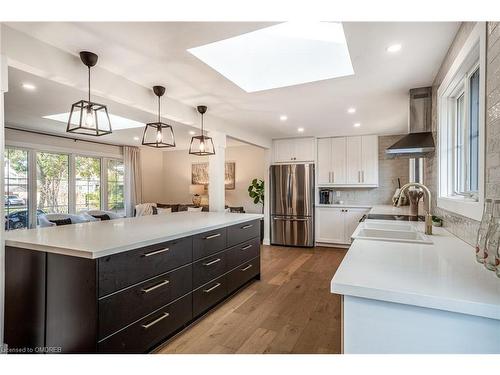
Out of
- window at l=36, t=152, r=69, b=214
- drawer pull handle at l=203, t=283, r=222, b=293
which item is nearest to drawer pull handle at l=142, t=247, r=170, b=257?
drawer pull handle at l=203, t=283, r=222, b=293

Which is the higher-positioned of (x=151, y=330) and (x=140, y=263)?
(x=140, y=263)

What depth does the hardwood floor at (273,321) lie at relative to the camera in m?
2.02

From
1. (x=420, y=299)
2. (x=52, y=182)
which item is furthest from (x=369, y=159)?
(x=52, y=182)

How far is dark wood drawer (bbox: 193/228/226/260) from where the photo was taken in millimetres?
2299

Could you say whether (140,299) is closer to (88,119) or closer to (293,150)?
(88,119)

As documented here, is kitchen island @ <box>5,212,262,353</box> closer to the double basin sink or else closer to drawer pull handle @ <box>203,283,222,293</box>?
drawer pull handle @ <box>203,283,222,293</box>

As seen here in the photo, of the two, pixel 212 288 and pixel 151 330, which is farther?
pixel 212 288

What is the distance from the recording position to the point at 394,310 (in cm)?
89

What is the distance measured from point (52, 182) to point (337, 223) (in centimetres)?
584

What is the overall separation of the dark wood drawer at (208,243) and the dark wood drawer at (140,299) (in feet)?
0.51

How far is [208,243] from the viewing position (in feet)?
8.03

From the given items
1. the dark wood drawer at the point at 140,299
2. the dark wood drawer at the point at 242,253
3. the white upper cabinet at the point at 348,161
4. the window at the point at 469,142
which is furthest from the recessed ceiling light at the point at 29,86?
the white upper cabinet at the point at 348,161

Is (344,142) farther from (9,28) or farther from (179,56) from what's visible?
(9,28)

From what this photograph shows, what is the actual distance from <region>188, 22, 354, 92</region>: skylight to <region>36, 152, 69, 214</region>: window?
16.0 ft
